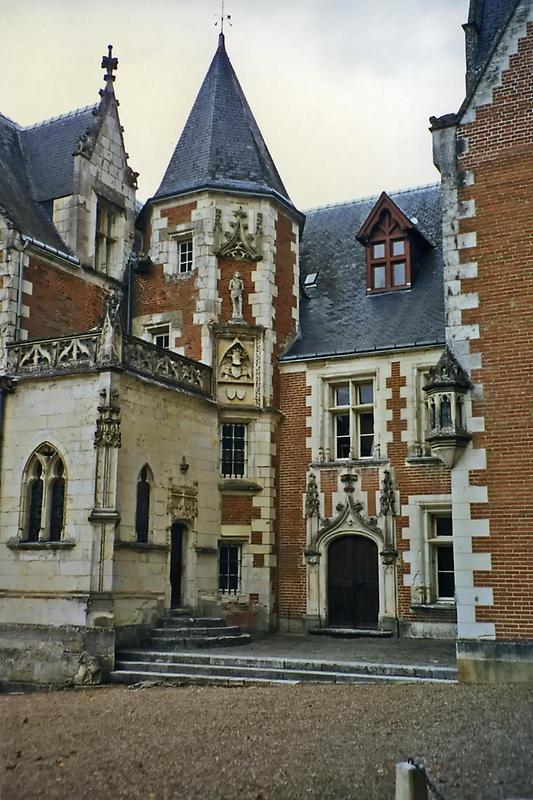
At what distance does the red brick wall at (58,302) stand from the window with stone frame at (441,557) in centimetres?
850

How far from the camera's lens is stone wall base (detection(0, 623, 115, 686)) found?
14773 millimetres

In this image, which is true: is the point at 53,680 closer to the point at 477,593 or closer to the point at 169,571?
the point at 169,571

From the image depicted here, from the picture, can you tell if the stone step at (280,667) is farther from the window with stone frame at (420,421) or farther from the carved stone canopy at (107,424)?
the window with stone frame at (420,421)

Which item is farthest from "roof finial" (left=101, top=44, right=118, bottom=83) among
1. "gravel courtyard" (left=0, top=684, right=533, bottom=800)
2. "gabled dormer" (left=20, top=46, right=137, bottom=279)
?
"gravel courtyard" (left=0, top=684, right=533, bottom=800)

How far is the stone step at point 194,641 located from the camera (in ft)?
52.2

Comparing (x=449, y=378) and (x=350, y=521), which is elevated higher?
(x=449, y=378)

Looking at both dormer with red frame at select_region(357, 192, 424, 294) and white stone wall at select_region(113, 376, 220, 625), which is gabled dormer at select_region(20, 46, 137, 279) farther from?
dormer with red frame at select_region(357, 192, 424, 294)

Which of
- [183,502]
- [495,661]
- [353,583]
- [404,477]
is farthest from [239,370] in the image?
[495,661]

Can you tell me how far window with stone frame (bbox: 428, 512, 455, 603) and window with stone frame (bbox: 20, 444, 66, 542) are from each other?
24.3ft

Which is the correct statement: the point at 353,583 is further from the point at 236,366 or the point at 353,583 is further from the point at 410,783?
the point at 410,783

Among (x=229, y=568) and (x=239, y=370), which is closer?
(x=229, y=568)

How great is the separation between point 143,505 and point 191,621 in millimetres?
2361

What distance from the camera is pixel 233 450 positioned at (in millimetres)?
19828

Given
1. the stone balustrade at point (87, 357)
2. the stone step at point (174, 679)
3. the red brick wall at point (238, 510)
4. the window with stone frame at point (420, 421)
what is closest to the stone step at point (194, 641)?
the stone step at point (174, 679)
